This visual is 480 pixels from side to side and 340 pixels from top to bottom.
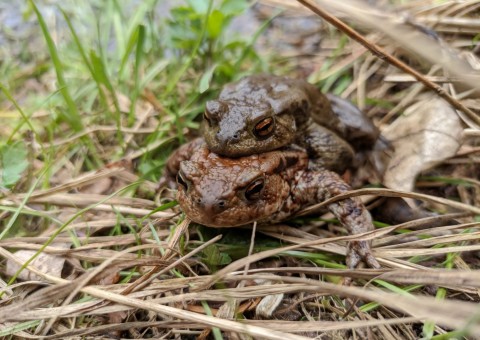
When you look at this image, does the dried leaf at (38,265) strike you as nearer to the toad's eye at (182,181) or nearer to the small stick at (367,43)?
the toad's eye at (182,181)

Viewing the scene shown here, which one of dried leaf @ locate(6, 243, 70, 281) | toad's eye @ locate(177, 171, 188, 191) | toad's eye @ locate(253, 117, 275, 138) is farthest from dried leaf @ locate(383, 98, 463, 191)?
dried leaf @ locate(6, 243, 70, 281)

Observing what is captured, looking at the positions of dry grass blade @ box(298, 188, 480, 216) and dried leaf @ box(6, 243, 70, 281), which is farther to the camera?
dried leaf @ box(6, 243, 70, 281)

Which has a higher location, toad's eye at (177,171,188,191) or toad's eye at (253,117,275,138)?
toad's eye at (253,117,275,138)

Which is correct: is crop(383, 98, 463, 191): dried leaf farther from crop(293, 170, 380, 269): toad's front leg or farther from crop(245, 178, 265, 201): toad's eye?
crop(245, 178, 265, 201): toad's eye

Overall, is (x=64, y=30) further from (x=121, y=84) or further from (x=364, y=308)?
(x=364, y=308)

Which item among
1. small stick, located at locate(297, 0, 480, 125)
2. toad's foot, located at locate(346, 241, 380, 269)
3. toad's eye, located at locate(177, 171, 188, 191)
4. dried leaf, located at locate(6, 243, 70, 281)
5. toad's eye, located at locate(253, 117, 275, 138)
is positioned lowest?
dried leaf, located at locate(6, 243, 70, 281)

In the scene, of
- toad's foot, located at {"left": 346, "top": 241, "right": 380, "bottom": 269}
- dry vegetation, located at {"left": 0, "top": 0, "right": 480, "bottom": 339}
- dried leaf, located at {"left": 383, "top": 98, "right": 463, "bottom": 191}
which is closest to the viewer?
dry vegetation, located at {"left": 0, "top": 0, "right": 480, "bottom": 339}

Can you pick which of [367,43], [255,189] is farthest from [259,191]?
[367,43]
